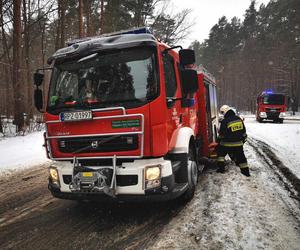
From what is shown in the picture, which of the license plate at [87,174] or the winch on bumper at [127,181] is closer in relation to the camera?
the winch on bumper at [127,181]

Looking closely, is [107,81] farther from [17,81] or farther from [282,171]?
[17,81]

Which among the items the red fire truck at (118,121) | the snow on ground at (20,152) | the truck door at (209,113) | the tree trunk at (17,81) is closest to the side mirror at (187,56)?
the red fire truck at (118,121)

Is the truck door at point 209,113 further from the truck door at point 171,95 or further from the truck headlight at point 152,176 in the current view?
the truck headlight at point 152,176

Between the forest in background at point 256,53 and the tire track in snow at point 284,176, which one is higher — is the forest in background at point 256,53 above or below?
above

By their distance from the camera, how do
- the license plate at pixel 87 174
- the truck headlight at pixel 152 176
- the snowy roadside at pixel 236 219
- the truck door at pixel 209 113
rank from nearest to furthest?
the snowy roadside at pixel 236 219
the truck headlight at pixel 152 176
the license plate at pixel 87 174
the truck door at pixel 209 113

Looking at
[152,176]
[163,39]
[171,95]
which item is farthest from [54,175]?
[163,39]

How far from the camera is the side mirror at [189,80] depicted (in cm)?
487

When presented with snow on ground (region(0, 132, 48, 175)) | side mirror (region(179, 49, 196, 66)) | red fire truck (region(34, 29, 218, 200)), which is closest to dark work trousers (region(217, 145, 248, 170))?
red fire truck (region(34, 29, 218, 200))

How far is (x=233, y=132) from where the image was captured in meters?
6.71

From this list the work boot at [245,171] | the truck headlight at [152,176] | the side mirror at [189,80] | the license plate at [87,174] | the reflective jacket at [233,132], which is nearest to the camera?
the truck headlight at [152,176]

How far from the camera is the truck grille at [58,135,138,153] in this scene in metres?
4.09

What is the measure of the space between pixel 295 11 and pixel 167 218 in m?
42.8

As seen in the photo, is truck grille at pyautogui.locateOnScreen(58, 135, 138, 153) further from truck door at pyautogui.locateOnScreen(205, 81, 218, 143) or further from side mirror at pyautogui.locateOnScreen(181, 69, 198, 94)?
truck door at pyautogui.locateOnScreen(205, 81, 218, 143)

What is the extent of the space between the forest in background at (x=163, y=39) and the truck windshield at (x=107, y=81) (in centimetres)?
848
